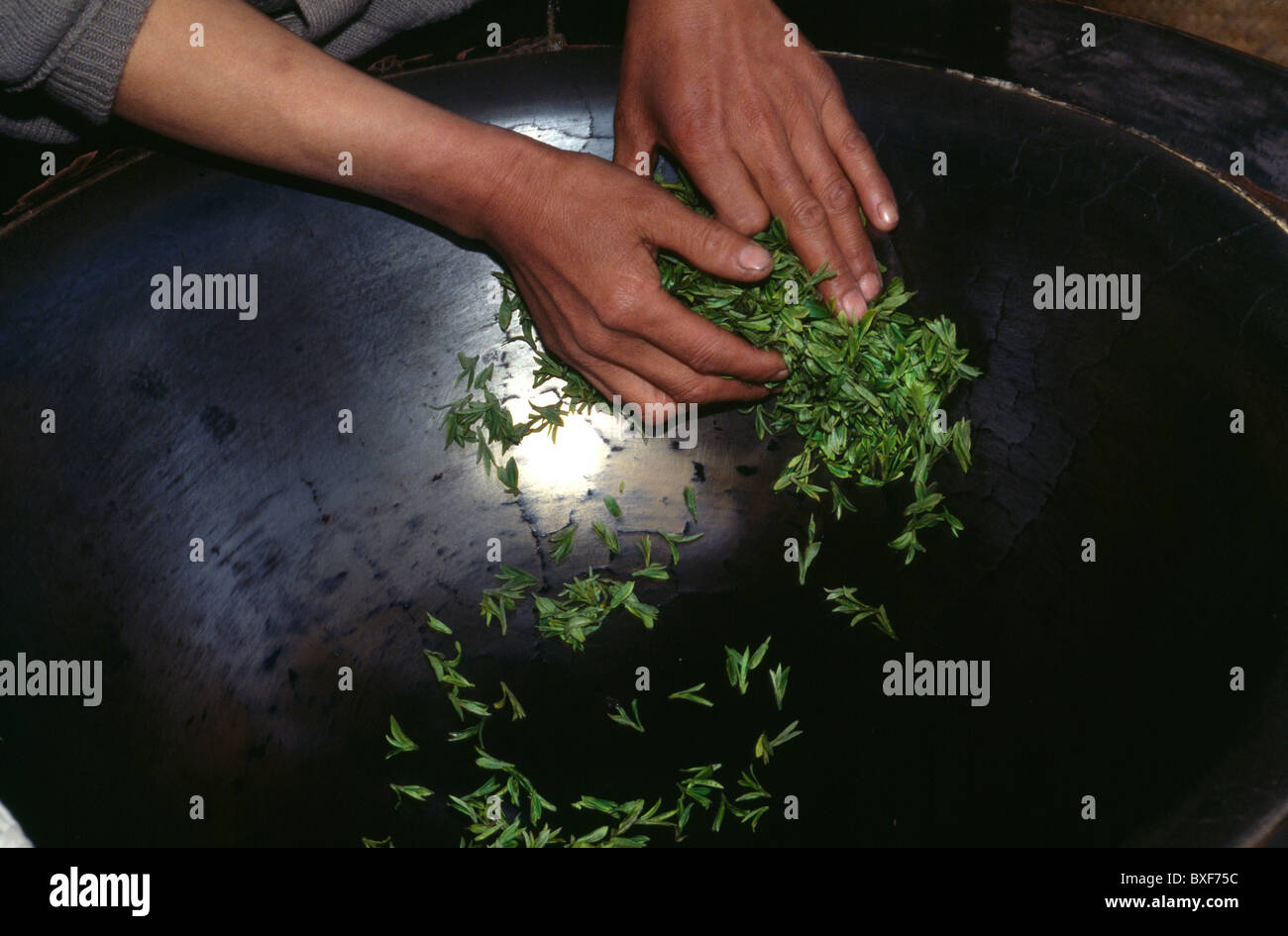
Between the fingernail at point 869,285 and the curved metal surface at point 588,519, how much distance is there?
0.31ft

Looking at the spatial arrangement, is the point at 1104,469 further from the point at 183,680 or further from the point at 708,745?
the point at 183,680

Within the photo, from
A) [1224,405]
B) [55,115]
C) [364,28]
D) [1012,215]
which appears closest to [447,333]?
[364,28]

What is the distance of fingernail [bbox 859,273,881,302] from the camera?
59.3 inches

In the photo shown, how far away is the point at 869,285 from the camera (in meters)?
1.51

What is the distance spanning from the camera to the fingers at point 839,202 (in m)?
1.48

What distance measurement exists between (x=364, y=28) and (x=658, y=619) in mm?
1173

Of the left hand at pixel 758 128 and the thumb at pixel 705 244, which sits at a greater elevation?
the left hand at pixel 758 128

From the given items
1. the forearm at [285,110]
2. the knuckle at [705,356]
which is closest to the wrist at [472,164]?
the forearm at [285,110]
